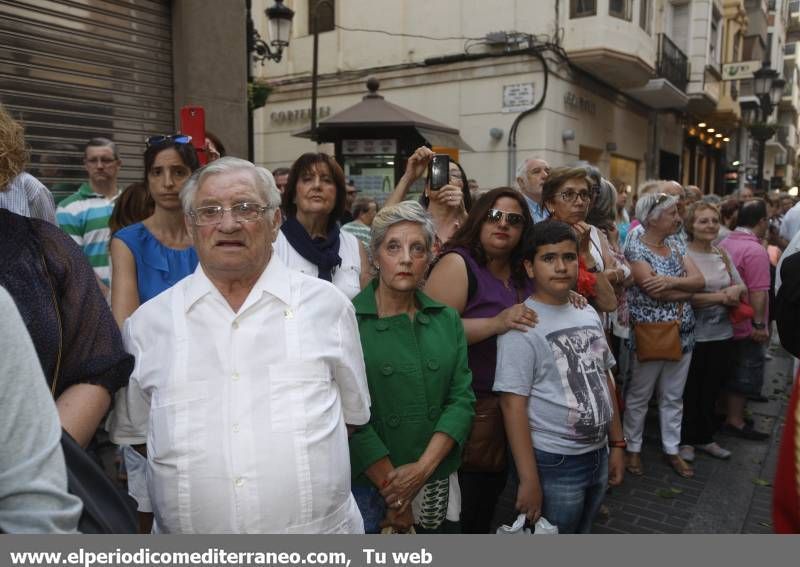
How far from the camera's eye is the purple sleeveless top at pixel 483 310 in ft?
9.84

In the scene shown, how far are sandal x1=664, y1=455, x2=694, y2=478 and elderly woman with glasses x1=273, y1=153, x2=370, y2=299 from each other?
3.22m

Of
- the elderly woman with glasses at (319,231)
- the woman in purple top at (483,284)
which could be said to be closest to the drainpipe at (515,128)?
the woman in purple top at (483,284)

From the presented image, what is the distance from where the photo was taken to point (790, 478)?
1468 millimetres

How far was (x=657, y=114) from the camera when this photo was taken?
19.7 metres

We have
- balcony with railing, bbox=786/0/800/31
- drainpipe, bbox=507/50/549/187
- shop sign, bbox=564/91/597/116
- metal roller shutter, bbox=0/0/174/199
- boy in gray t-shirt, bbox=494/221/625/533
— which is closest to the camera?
boy in gray t-shirt, bbox=494/221/625/533

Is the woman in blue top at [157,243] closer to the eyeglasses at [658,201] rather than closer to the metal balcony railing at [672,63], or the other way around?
the eyeglasses at [658,201]

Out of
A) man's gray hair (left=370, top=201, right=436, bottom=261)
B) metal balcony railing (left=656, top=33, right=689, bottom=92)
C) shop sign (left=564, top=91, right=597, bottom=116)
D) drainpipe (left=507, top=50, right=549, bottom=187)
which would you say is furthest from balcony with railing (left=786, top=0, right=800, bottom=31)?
man's gray hair (left=370, top=201, right=436, bottom=261)

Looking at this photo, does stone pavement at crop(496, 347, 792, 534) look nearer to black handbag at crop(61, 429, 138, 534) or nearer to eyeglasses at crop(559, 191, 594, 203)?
eyeglasses at crop(559, 191, 594, 203)

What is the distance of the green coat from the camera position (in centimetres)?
251

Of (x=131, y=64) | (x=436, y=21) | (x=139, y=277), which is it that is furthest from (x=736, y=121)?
(x=139, y=277)

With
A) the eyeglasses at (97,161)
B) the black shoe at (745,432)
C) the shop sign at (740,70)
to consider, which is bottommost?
the black shoe at (745,432)

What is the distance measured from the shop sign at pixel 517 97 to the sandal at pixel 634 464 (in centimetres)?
1036

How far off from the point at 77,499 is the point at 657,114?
21293 mm

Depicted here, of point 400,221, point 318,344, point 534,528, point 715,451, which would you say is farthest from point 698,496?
point 318,344
